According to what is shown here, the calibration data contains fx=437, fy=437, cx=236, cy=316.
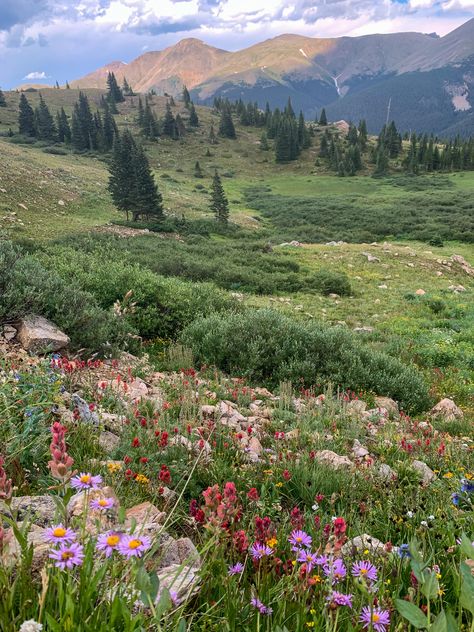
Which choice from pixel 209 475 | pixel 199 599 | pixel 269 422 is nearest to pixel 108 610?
pixel 199 599

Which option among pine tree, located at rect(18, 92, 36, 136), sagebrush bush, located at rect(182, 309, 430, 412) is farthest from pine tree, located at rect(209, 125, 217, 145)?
sagebrush bush, located at rect(182, 309, 430, 412)

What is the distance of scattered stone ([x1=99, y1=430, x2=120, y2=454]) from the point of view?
3367mm

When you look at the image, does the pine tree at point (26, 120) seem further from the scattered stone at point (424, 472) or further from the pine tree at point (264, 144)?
the scattered stone at point (424, 472)

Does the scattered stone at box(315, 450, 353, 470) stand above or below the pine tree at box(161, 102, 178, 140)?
below

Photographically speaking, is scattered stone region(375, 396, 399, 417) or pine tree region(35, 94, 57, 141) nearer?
scattered stone region(375, 396, 399, 417)

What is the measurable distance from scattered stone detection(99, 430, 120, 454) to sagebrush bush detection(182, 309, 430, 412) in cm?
430

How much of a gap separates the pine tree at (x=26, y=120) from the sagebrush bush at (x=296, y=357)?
10396cm

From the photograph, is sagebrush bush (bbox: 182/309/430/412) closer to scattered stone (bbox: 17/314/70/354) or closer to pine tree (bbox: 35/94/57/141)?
scattered stone (bbox: 17/314/70/354)

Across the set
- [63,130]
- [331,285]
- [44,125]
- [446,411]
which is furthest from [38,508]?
[44,125]

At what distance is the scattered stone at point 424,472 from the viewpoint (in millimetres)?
3793

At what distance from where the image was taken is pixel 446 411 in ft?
24.0

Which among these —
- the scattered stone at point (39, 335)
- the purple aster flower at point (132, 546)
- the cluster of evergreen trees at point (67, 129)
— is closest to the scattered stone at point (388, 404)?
the scattered stone at point (39, 335)

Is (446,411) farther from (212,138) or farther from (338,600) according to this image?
(212,138)

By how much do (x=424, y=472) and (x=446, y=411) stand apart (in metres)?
3.82
